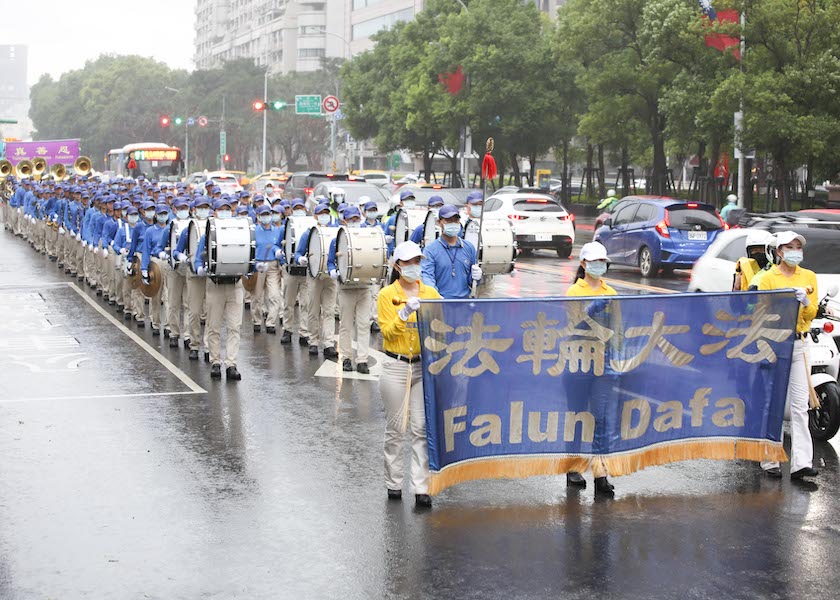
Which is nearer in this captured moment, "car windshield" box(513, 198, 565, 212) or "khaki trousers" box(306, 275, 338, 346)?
"khaki trousers" box(306, 275, 338, 346)

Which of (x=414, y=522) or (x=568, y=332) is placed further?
(x=568, y=332)

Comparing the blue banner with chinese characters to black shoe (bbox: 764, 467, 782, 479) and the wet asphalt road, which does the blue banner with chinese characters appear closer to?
black shoe (bbox: 764, 467, 782, 479)

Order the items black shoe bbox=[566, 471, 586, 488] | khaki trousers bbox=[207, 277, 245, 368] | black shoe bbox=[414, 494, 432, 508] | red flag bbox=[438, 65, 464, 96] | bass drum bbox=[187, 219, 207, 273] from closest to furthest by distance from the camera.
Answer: black shoe bbox=[414, 494, 432, 508] → black shoe bbox=[566, 471, 586, 488] → khaki trousers bbox=[207, 277, 245, 368] → bass drum bbox=[187, 219, 207, 273] → red flag bbox=[438, 65, 464, 96]

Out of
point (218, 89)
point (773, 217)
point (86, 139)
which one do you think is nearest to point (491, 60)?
point (773, 217)

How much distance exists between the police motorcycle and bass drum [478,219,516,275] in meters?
6.03

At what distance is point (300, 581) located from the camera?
7086mm

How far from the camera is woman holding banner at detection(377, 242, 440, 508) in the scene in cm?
879

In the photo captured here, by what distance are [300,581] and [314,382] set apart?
6.92 meters

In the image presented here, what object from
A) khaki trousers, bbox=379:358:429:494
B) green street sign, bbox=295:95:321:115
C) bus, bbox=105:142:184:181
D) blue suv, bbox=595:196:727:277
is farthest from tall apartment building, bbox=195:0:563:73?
khaki trousers, bbox=379:358:429:494

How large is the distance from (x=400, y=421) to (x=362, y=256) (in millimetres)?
5886

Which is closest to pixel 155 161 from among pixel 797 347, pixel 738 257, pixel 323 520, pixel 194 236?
pixel 194 236

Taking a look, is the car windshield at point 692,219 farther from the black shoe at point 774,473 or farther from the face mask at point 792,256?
the black shoe at point 774,473

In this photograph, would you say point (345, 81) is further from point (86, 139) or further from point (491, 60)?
point (86, 139)

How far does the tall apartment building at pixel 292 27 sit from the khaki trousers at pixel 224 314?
85.3 metres
